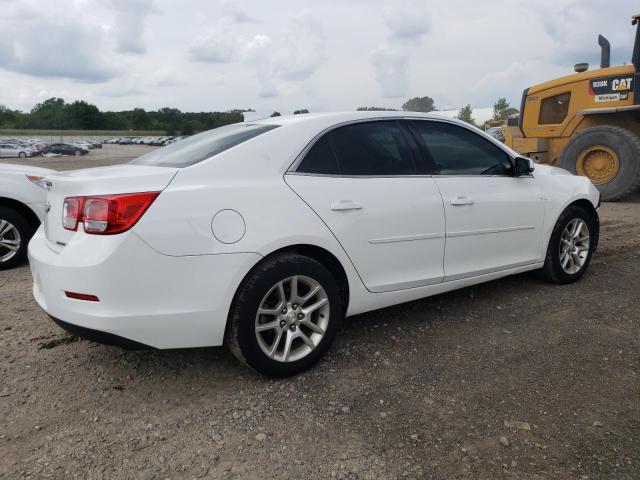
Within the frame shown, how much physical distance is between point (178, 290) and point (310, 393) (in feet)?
3.02

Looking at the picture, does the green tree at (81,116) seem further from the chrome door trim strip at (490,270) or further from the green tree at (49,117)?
the chrome door trim strip at (490,270)

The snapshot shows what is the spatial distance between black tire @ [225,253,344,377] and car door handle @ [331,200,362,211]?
13.6 inches

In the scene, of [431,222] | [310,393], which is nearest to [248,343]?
[310,393]

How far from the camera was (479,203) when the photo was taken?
3844 mm

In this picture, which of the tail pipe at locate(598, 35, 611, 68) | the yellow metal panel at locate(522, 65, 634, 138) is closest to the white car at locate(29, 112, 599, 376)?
the yellow metal panel at locate(522, 65, 634, 138)

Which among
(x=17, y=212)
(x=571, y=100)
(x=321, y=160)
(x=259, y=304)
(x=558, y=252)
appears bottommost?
(x=558, y=252)

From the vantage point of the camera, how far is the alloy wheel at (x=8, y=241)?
5414 mm

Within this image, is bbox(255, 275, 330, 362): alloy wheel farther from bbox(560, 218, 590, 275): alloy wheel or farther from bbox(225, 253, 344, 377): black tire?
bbox(560, 218, 590, 275): alloy wheel

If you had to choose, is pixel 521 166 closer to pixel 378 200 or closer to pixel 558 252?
pixel 558 252

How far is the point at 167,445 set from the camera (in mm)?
2424

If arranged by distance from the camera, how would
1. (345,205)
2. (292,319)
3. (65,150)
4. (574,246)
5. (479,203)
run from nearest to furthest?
1. (292,319)
2. (345,205)
3. (479,203)
4. (574,246)
5. (65,150)

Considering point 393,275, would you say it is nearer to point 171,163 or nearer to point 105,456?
point 171,163

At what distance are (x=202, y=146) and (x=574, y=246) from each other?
136 inches

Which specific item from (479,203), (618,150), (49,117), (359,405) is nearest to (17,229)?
(359,405)
